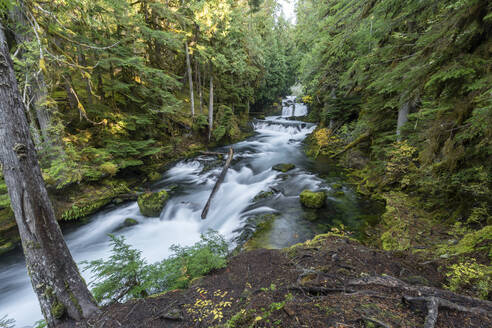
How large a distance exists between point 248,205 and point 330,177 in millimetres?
4323

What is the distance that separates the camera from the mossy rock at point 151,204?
7559mm

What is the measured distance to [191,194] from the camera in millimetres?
9125

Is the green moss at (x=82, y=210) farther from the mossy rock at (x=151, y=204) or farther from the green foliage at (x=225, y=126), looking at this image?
the green foliage at (x=225, y=126)

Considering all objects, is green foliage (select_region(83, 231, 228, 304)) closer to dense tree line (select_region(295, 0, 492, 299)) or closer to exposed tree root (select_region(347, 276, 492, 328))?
exposed tree root (select_region(347, 276, 492, 328))

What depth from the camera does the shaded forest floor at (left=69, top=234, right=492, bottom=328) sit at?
1709 millimetres

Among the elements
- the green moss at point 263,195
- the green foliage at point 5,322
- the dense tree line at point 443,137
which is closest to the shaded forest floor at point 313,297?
the dense tree line at point 443,137

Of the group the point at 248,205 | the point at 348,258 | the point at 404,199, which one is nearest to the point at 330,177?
the point at 404,199

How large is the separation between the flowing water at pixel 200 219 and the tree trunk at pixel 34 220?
3.25 metres

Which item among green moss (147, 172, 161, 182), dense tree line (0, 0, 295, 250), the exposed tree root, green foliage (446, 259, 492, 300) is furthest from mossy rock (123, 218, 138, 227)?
green foliage (446, 259, 492, 300)

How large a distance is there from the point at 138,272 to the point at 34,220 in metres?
1.87

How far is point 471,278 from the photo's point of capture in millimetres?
2342

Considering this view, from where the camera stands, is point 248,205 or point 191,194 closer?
point 248,205

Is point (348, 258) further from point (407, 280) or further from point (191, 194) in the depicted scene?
point (191, 194)

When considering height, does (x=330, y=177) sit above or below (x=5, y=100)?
below
